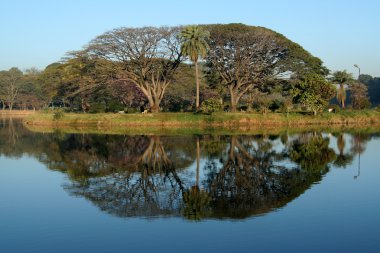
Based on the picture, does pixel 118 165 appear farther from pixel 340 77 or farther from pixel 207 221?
pixel 340 77

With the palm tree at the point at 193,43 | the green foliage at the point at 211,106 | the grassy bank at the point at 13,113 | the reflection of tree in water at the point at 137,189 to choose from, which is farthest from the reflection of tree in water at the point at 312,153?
the grassy bank at the point at 13,113

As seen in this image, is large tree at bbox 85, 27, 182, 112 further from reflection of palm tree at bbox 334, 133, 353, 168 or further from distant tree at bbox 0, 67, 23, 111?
distant tree at bbox 0, 67, 23, 111

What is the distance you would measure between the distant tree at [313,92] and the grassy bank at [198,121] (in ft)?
6.66

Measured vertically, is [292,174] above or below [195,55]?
below

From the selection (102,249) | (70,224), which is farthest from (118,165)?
(102,249)

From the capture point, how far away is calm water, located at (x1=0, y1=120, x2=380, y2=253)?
15.1 meters

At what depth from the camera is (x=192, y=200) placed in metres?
20.7

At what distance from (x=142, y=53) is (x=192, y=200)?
54.3m

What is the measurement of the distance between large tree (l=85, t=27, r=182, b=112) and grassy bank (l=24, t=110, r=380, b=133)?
7702 millimetres

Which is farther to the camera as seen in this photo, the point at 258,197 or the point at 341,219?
the point at 258,197

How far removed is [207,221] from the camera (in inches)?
678

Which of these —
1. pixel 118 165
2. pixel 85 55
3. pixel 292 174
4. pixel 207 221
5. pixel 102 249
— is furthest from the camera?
pixel 85 55

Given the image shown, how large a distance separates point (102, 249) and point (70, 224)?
11.3 ft

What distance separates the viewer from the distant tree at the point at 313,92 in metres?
70.6
